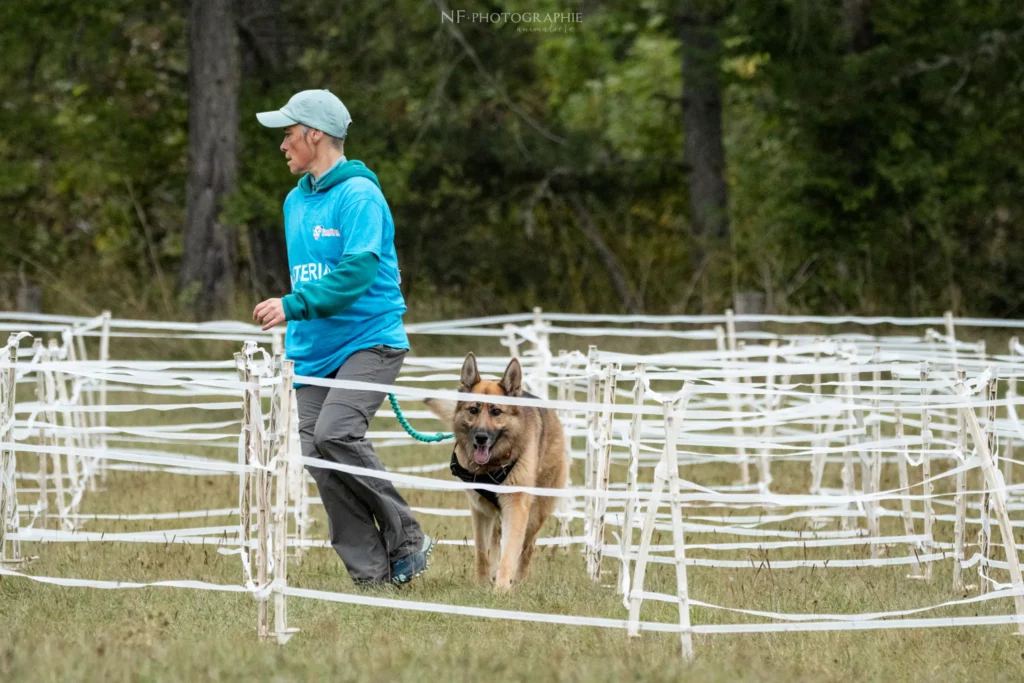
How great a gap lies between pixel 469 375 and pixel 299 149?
1386mm

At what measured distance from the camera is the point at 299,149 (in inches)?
267

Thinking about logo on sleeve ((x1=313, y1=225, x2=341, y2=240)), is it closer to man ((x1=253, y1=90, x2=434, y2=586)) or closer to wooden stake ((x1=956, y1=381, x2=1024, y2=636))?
man ((x1=253, y1=90, x2=434, y2=586))

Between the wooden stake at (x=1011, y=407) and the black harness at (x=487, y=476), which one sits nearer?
the wooden stake at (x=1011, y=407)

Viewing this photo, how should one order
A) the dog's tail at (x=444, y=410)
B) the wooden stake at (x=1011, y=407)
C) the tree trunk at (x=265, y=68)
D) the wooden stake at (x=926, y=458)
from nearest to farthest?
the wooden stake at (x=1011, y=407)
the wooden stake at (x=926, y=458)
the dog's tail at (x=444, y=410)
the tree trunk at (x=265, y=68)

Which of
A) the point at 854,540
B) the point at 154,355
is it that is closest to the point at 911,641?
the point at 854,540

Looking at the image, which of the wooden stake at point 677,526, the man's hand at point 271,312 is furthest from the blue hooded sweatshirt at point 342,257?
the wooden stake at point 677,526

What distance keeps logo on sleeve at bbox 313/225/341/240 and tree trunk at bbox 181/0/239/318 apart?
498 inches

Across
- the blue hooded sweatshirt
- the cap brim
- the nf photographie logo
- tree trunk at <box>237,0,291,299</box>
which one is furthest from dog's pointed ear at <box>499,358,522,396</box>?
tree trunk at <box>237,0,291,299</box>

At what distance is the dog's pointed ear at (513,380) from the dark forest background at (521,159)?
465 inches

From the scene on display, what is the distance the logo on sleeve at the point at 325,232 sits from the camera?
665 cm

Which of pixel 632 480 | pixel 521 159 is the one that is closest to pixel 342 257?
pixel 632 480

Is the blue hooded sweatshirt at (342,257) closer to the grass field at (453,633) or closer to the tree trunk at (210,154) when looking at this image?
the grass field at (453,633)

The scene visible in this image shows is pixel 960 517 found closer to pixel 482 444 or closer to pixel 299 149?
pixel 482 444

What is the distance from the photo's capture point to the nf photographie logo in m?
20.3
